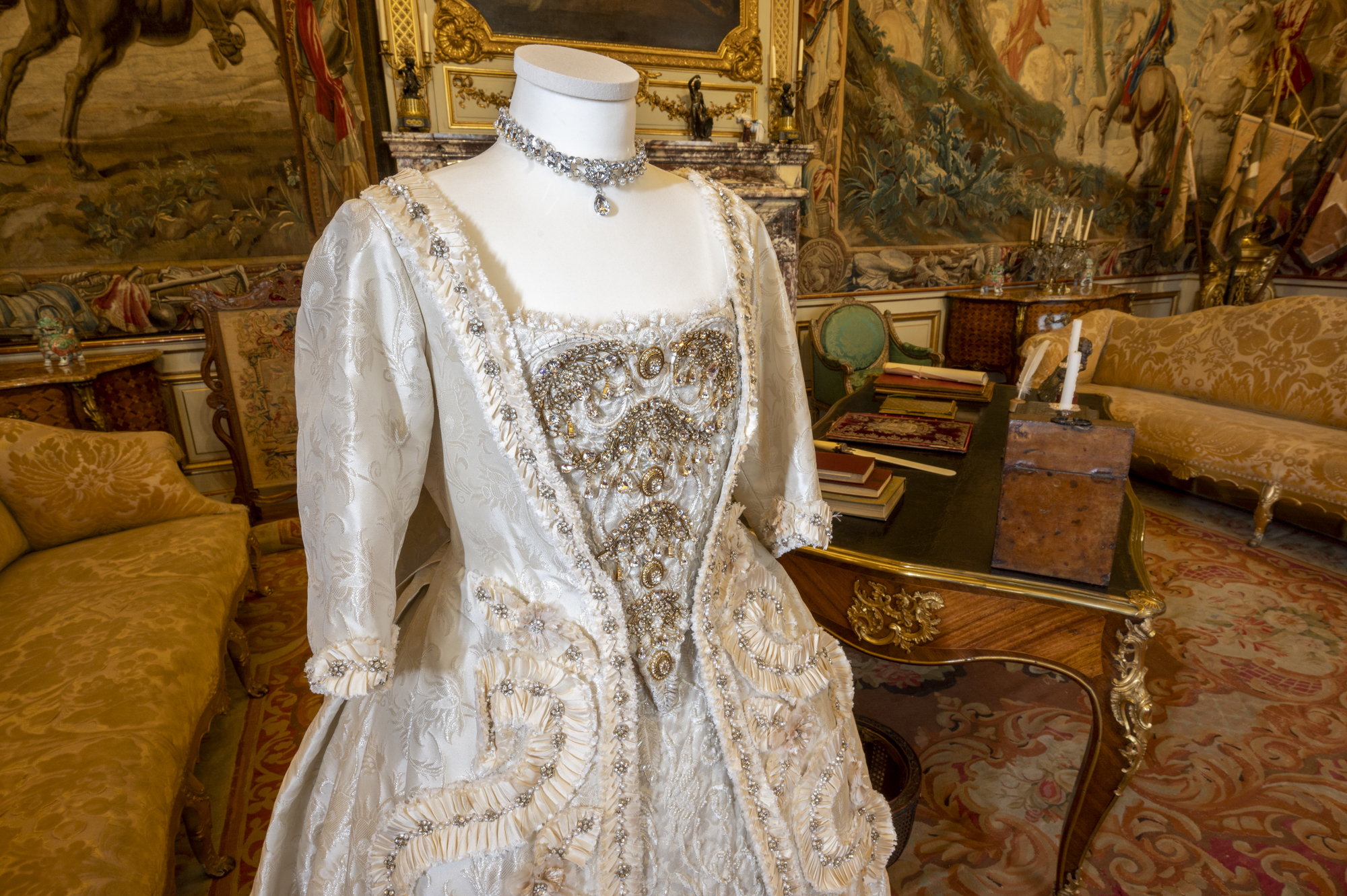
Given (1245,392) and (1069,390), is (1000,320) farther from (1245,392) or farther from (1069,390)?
(1069,390)

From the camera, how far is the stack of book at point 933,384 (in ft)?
9.72

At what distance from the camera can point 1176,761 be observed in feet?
7.07

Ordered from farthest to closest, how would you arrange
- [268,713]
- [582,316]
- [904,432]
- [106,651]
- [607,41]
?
[607,41], [268,713], [904,432], [106,651], [582,316]

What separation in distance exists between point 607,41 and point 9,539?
362 cm

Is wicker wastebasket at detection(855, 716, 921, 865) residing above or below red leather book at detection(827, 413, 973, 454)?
below

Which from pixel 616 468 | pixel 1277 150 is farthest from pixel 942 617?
pixel 1277 150

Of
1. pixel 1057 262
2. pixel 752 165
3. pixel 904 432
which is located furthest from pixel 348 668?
pixel 1057 262

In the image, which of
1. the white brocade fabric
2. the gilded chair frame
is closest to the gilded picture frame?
the gilded chair frame

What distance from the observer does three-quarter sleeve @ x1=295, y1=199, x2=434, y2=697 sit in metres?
0.81

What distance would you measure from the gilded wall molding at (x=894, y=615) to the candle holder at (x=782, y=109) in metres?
3.81

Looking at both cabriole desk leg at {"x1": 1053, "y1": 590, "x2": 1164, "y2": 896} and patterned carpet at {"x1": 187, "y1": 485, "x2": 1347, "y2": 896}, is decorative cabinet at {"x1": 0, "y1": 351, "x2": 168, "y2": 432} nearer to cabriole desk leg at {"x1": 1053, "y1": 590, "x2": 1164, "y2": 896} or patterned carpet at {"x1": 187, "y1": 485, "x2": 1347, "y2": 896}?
patterned carpet at {"x1": 187, "y1": 485, "x2": 1347, "y2": 896}

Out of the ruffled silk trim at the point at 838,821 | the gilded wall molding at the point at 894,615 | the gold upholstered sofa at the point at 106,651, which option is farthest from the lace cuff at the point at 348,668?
the gilded wall molding at the point at 894,615

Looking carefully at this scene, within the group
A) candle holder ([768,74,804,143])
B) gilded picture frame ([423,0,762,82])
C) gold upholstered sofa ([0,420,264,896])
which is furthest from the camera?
candle holder ([768,74,804,143])

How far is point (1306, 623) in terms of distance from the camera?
288cm
